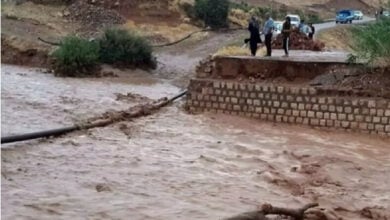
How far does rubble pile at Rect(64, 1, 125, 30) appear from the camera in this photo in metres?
44.1

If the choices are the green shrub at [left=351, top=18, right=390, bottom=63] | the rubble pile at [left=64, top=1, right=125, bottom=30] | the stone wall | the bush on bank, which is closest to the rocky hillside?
the rubble pile at [left=64, top=1, right=125, bottom=30]

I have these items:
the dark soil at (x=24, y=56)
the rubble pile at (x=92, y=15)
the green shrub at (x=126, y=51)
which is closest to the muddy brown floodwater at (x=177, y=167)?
the dark soil at (x=24, y=56)

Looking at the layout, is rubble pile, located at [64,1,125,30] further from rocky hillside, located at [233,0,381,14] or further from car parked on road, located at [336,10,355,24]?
rocky hillside, located at [233,0,381,14]

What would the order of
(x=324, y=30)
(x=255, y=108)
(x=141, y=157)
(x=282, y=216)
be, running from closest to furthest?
1. (x=282, y=216)
2. (x=141, y=157)
3. (x=255, y=108)
4. (x=324, y=30)

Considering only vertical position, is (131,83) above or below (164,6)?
below

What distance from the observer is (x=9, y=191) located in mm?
11172

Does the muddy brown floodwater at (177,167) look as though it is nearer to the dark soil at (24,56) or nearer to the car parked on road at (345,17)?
the dark soil at (24,56)

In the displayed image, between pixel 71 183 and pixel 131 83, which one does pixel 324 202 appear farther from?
pixel 131 83

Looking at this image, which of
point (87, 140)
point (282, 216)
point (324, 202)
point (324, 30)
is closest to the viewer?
point (282, 216)

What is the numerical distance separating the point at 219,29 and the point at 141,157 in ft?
107

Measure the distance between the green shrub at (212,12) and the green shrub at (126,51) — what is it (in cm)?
1356

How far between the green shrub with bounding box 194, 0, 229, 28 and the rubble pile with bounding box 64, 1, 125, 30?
15.9 feet

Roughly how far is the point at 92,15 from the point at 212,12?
6.94 m

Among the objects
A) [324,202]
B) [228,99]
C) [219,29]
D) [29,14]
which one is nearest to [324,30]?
[219,29]
